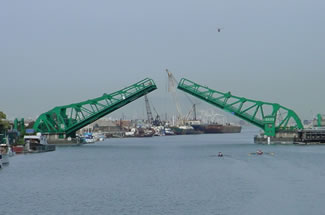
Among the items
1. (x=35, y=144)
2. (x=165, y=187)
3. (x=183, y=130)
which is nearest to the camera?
(x=165, y=187)

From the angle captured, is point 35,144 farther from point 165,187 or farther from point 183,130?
point 183,130

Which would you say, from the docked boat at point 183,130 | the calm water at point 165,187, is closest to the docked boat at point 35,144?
the calm water at point 165,187

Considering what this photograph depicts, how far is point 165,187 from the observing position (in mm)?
34188

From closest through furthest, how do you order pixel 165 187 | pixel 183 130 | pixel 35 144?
pixel 165 187 < pixel 35 144 < pixel 183 130

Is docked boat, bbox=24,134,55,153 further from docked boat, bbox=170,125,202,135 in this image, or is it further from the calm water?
docked boat, bbox=170,125,202,135

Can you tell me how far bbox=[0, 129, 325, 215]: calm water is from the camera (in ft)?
90.6

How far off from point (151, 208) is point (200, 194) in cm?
446

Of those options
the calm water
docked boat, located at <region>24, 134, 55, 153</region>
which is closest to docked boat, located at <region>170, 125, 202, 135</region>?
docked boat, located at <region>24, 134, 55, 153</region>

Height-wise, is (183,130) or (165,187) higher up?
(183,130)

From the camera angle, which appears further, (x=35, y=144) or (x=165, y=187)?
(x=35, y=144)

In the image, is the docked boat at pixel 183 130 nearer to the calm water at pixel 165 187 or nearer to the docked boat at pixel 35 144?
the docked boat at pixel 35 144

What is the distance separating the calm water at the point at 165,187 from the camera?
1087 inches

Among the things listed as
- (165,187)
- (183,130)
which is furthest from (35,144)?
(183,130)

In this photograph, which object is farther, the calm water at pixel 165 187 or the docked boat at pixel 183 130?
the docked boat at pixel 183 130
